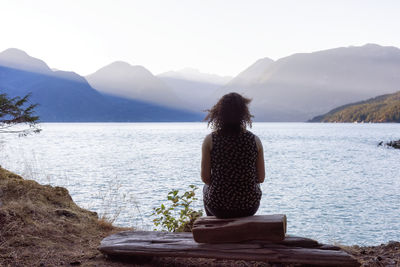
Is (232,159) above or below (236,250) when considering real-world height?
above

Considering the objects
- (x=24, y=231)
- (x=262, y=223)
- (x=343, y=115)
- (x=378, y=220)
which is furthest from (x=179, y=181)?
(x=343, y=115)

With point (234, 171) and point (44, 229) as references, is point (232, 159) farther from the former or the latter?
point (44, 229)

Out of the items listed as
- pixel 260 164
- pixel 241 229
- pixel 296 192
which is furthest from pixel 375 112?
pixel 241 229

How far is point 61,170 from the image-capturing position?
23.5 metres

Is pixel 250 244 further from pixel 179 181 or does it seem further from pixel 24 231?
pixel 179 181

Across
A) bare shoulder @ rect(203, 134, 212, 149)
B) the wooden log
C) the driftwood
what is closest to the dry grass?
the driftwood

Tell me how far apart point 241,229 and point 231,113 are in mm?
1288

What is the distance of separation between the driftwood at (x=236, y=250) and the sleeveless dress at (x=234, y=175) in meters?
0.44

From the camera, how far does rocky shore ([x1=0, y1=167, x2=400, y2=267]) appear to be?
14.2ft

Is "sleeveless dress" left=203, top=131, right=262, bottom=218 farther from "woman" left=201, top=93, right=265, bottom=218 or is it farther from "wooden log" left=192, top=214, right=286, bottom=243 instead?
"wooden log" left=192, top=214, right=286, bottom=243

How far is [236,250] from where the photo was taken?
390 centimetres

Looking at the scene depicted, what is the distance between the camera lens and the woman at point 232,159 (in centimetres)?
402

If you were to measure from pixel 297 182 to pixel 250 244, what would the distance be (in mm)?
17325

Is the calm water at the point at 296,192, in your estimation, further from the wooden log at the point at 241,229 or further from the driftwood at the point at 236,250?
the wooden log at the point at 241,229
